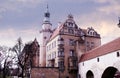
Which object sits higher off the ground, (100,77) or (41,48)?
(41,48)

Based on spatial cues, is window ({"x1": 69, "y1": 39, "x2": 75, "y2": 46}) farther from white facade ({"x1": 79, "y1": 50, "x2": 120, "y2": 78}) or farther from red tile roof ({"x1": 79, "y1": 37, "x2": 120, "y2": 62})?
red tile roof ({"x1": 79, "y1": 37, "x2": 120, "y2": 62})

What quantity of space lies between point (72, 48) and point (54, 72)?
7470 mm

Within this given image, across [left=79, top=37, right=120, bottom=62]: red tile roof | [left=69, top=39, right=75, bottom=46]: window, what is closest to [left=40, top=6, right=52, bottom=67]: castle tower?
[left=69, top=39, right=75, bottom=46]: window

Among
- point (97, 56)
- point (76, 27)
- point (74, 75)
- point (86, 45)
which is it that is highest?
point (76, 27)

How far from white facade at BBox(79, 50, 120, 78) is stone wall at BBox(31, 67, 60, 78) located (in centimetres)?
545

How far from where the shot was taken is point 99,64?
39.7 meters

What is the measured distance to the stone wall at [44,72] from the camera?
47.8 meters

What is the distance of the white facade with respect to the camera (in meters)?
34.5

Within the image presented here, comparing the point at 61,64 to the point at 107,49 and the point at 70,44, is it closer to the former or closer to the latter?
the point at 70,44

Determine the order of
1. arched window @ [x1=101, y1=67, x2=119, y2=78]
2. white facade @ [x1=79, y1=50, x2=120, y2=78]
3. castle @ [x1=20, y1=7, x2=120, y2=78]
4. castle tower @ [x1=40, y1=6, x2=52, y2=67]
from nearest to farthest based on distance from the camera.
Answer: white facade @ [x1=79, y1=50, x2=120, y2=78], arched window @ [x1=101, y1=67, x2=119, y2=78], castle @ [x1=20, y1=7, x2=120, y2=78], castle tower @ [x1=40, y1=6, x2=52, y2=67]

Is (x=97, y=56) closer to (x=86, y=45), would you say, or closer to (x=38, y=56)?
(x=86, y=45)

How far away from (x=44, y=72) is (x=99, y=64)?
13641 millimetres

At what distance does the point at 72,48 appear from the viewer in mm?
53000

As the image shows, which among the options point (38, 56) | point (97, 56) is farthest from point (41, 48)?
point (97, 56)
